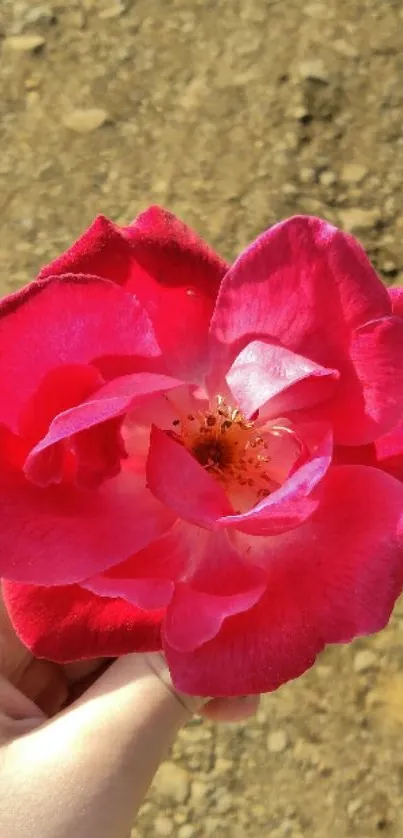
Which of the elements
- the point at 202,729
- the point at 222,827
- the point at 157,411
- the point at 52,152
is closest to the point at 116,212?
the point at 52,152

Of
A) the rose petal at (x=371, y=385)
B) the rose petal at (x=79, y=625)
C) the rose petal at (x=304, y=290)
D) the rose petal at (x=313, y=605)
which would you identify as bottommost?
the rose petal at (x=313, y=605)

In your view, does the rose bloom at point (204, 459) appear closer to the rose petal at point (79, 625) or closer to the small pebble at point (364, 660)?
the rose petal at point (79, 625)

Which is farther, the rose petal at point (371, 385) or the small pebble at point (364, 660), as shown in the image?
the small pebble at point (364, 660)

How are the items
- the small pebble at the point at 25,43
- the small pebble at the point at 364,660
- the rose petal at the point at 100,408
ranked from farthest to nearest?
1. the small pebble at the point at 25,43
2. the small pebble at the point at 364,660
3. the rose petal at the point at 100,408

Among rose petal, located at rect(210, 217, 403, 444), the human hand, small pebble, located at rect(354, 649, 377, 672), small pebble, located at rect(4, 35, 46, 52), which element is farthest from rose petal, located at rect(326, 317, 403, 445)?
small pebble, located at rect(4, 35, 46, 52)

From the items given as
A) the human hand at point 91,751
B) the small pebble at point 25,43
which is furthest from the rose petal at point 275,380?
the small pebble at point 25,43

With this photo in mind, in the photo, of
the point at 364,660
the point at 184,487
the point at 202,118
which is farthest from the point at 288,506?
the point at 202,118

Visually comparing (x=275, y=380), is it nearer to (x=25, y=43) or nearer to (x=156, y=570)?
(x=156, y=570)
